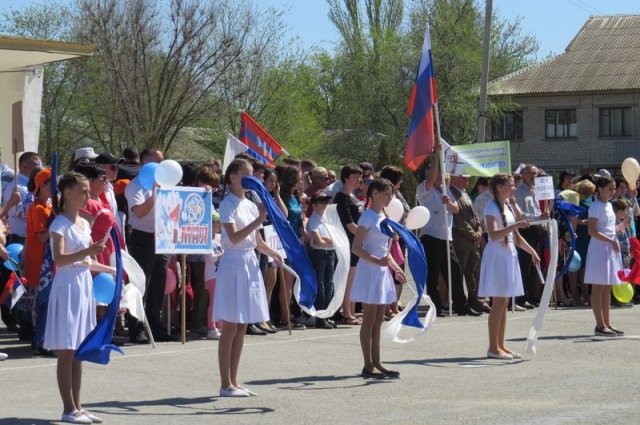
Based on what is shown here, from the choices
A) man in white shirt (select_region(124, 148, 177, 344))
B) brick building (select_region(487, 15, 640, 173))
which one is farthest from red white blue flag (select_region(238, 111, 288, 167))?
brick building (select_region(487, 15, 640, 173))

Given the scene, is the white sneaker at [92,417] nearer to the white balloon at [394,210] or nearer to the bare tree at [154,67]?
the white balloon at [394,210]

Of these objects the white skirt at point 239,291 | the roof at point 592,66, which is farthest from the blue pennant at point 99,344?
the roof at point 592,66

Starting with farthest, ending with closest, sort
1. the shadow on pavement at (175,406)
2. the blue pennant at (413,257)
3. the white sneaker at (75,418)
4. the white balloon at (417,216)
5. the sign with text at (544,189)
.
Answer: the sign with text at (544,189)
the white balloon at (417,216)
the blue pennant at (413,257)
the shadow on pavement at (175,406)
the white sneaker at (75,418)

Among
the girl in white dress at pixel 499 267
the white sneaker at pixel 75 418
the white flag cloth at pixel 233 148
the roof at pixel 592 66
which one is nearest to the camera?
the white sneaker at pixel 75 418

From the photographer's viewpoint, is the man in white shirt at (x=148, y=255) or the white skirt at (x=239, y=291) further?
the man in white shirt at (x=148, y=255)

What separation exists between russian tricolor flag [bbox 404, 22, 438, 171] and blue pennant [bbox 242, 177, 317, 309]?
21.2 feet

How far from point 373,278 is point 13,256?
4313 mm

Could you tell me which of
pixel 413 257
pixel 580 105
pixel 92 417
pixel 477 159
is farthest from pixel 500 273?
pixel 580 105

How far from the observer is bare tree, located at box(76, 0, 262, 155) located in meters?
45.0

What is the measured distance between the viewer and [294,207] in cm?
1551

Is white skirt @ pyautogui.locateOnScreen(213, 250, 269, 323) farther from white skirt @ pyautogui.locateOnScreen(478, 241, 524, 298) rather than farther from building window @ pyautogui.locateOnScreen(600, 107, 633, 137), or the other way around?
building window @ pyautogui.locateOnScreen(600, 107, 633, 137)

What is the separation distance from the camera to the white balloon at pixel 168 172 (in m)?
13.1

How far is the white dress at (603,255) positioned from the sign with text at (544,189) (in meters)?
3.56

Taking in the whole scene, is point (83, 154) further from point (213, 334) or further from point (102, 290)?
point (102, 290)
